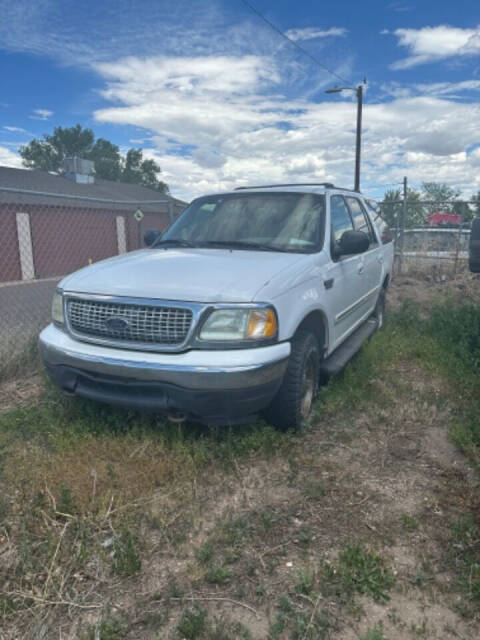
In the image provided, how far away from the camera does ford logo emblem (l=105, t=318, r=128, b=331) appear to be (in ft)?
9.97

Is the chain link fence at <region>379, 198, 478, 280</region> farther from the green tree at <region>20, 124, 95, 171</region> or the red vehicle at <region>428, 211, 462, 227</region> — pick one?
the green tree at <region>20, 124, 95, 171</region>

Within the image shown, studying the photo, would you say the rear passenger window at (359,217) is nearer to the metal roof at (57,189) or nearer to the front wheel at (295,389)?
the front wheel at (295,389)

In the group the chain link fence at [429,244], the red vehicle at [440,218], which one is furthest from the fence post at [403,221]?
the red vehicle at [440,218]

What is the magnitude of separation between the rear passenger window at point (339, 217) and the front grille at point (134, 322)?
185 cm

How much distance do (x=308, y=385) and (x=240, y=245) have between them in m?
1.28

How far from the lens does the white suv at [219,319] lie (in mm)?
2893

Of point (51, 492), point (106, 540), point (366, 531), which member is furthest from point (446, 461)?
point (51, 492)

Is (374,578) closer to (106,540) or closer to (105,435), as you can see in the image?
(106,540)

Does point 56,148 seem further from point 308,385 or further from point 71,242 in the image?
point 308,385

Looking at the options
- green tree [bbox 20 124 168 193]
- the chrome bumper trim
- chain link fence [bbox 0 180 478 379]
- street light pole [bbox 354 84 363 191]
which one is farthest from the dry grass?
green tree [bbox 20 124 168 193]

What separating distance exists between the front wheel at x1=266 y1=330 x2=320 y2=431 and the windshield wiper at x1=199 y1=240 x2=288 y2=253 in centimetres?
75

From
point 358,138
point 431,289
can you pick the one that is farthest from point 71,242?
point 431,289

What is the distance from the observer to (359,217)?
17.7ft

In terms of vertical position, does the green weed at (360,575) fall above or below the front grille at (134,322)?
below
